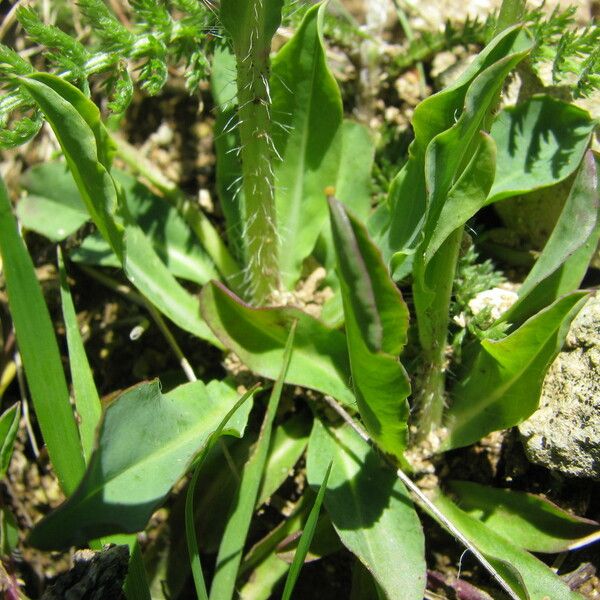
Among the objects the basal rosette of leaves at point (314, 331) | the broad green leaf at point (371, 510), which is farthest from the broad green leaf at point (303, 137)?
the broad green leaf at point (371, 510)

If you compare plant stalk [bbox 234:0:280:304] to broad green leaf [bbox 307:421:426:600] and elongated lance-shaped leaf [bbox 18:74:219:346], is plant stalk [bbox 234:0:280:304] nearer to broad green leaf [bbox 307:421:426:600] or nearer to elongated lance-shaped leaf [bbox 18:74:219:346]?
elongated lance-shaped leaf [bbox 18:74:219:346]

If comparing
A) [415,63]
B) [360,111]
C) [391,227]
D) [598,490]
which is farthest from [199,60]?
[598,490]

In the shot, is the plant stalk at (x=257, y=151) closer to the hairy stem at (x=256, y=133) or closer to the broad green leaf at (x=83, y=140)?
the hairy stem at (x=256, y=133)

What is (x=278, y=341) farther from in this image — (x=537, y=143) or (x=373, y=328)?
(x=537, y=143)

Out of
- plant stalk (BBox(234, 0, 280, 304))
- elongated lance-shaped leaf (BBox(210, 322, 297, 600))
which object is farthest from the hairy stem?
elongated lance-shaped leaf (BBox(210, 322, 297, 600))

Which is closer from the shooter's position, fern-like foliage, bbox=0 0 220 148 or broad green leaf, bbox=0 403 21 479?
fern-like foliage, bbox=0 0 220 148

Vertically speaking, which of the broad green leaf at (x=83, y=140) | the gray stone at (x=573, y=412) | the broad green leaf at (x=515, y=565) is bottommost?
the broad green leaf at (x=515, y=565)
